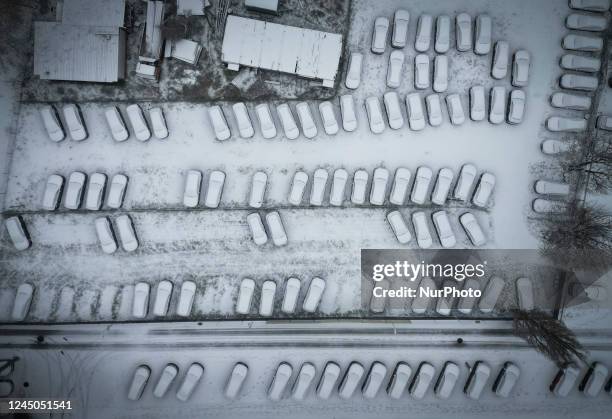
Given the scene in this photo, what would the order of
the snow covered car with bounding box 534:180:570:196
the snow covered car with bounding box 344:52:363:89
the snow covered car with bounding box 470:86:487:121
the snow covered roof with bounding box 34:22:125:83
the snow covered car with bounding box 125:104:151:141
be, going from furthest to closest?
the snow covered car with bounding box 534:180:570:196, the snow covered car with bounding box 470:86:487:121, the snow covered car with bounding box 344:52:363:89, the snow covered car with bounding box 125:104:151:141, the snow covered roof with bounding box 34:22:125:83

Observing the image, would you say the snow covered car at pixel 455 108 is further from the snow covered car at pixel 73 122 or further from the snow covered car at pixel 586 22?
the snow covered car at pixel 73 122

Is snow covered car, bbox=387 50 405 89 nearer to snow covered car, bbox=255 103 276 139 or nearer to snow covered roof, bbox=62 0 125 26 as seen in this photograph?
snow covered car, bbox=255 103 276 139

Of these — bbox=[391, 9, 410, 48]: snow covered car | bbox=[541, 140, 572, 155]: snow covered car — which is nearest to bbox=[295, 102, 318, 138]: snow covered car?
bbox=[391, 9, 410, 48]: snow covered car

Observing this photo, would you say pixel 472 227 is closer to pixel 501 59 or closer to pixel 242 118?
pixel 501 59

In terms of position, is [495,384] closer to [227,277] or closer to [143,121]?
[227,277]

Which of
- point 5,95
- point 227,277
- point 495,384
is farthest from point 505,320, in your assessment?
point 5,95

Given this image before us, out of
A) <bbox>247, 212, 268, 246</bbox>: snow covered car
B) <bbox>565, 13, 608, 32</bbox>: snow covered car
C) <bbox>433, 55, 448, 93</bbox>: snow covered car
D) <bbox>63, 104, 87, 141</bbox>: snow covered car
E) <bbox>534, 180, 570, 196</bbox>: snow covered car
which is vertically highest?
<bbox>565, 13, 608, 32</bbox>: snow covered car

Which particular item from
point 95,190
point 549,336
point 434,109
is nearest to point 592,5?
point 434,109
